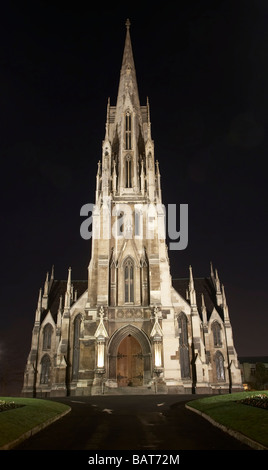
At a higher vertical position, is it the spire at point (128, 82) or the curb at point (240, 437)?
the spire at point (128, 82)

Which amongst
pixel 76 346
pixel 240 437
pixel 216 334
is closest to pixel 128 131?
pixel 76 346

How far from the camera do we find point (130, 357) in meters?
38.1

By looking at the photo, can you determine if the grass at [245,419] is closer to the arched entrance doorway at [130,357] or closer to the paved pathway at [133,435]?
the paved pathway at [133,435]

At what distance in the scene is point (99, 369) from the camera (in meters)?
31.6

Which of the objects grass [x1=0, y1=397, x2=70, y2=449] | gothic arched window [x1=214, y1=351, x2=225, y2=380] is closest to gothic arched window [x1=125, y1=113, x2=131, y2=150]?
gothic arched window [x1=214, y1=351, x2=225, y2=380]

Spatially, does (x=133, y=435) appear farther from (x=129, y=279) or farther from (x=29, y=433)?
(x=129, y=279)

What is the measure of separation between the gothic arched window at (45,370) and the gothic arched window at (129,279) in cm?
1253

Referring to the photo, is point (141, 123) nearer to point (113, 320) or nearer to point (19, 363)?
point (113, 320)

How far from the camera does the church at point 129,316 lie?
3306 centimetres

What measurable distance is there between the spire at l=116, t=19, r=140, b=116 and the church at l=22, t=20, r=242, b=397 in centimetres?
210

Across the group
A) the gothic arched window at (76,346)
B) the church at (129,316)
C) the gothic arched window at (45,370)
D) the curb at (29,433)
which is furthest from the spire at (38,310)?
the curb at (29,433)

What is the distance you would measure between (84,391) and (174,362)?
8570 mm

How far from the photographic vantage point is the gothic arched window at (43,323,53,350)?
41362mm

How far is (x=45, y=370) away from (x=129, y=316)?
1314 cm
